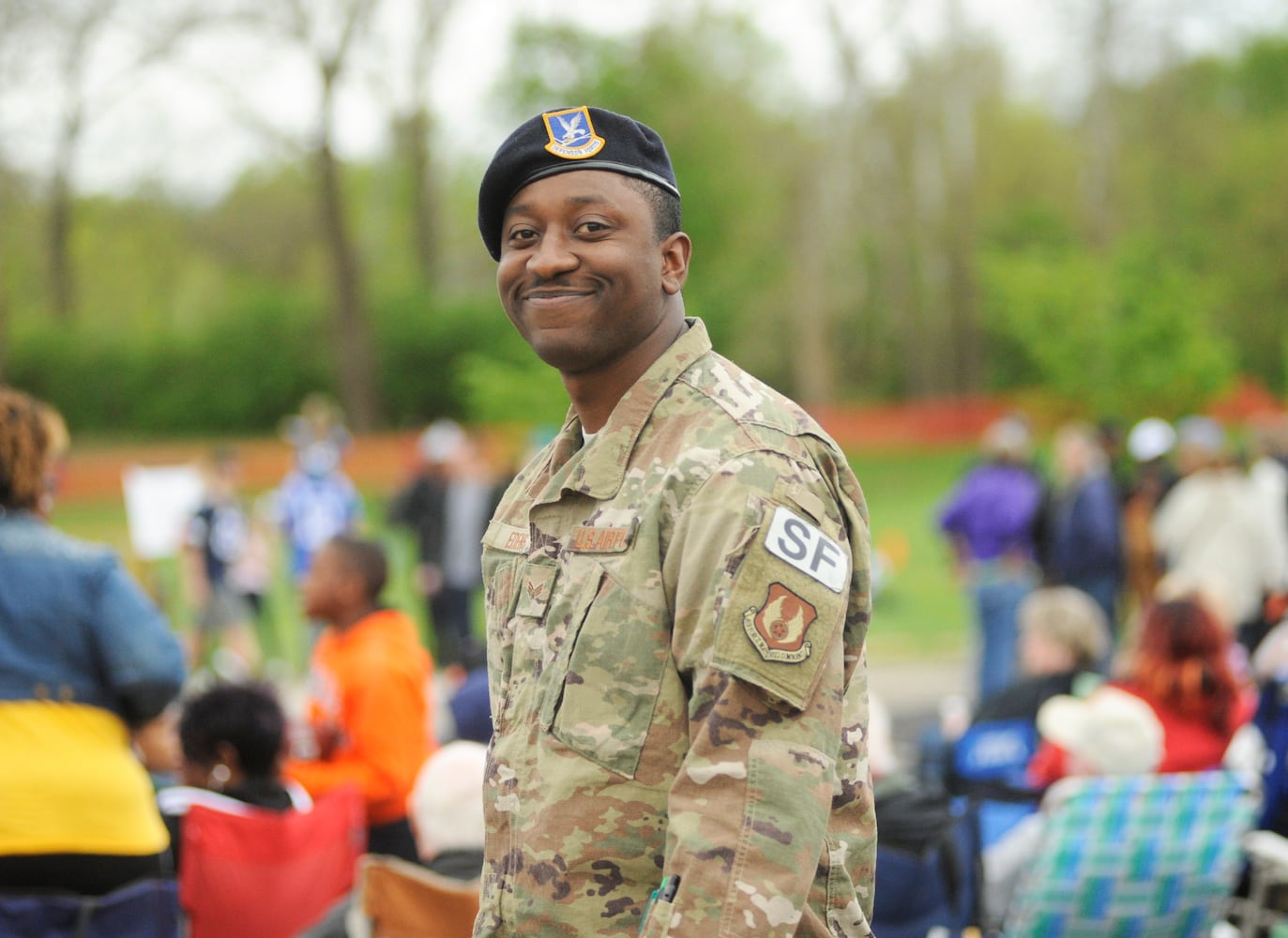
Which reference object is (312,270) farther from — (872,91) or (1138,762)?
(1138,762)

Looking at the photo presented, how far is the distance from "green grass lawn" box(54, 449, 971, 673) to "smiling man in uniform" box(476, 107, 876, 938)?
4.64 metres

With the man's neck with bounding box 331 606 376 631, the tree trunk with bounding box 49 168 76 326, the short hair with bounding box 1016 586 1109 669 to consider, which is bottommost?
the man's neck with bounding box 331 606 376 631

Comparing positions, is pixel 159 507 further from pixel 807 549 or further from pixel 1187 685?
pixel 807 549

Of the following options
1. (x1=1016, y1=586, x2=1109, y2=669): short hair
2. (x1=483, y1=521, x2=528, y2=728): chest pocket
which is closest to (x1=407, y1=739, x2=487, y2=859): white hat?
(x1=483, y1=521, x2=528, y2=728): chest pocket

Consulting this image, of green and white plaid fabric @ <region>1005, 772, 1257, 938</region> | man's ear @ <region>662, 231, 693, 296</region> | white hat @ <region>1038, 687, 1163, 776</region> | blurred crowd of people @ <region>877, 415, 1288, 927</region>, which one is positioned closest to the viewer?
man's ear @ <region>662, 231, 693, 296</region>

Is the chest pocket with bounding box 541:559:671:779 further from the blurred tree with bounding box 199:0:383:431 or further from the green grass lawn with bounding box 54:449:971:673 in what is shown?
the blurred tree with bounding box 199:0:383:431

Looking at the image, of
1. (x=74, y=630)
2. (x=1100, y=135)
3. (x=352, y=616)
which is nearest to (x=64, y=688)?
(x=74, y=630)

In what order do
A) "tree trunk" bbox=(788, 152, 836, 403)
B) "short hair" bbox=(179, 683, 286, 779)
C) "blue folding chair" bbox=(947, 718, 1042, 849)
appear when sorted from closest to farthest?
"short hair" bbox=(179, 683, 286, 779)
"blue folding chair" bbox=(947, 718, 1042, 849)
"tree trunk" bbox=(788, 152, 836, 403)

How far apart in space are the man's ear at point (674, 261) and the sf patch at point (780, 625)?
0.52 meters

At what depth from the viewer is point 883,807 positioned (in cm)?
366

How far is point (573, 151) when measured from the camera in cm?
190

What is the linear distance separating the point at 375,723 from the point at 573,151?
9.10 feet

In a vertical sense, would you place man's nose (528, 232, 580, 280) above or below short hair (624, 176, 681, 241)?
below

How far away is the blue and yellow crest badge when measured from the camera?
190 cm
